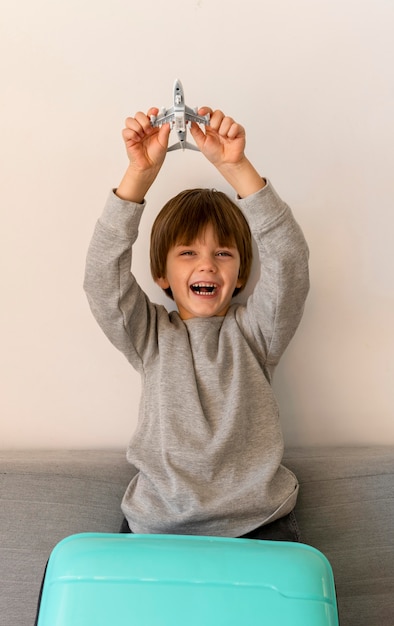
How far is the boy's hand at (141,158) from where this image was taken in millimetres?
1034

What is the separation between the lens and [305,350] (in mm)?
1316

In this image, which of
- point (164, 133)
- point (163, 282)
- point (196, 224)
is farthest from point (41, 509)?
point (164, 133)

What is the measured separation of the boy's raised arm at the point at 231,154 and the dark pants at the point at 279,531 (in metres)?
0.55

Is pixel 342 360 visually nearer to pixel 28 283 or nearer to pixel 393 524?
pixel 393 524

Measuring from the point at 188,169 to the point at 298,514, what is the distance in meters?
0.73

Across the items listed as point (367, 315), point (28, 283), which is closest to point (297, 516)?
point (367, 315)

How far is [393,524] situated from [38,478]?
2.17 ft

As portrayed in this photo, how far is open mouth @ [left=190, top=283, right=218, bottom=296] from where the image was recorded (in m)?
1.14

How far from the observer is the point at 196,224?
1.16 metres

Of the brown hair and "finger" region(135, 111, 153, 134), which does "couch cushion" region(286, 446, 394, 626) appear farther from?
"finger" region(135, 111, 153, 134)

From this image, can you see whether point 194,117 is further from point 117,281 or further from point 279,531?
point 279,531

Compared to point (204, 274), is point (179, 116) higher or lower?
higher

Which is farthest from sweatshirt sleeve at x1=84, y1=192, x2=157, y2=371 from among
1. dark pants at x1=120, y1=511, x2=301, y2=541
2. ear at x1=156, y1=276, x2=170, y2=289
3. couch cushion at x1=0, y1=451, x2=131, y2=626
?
dark pants at x1=120, y1=511, x2=301, y2=541

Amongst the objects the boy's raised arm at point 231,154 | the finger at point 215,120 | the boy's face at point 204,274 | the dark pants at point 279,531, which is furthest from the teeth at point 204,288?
the dark pants at point 279,531
